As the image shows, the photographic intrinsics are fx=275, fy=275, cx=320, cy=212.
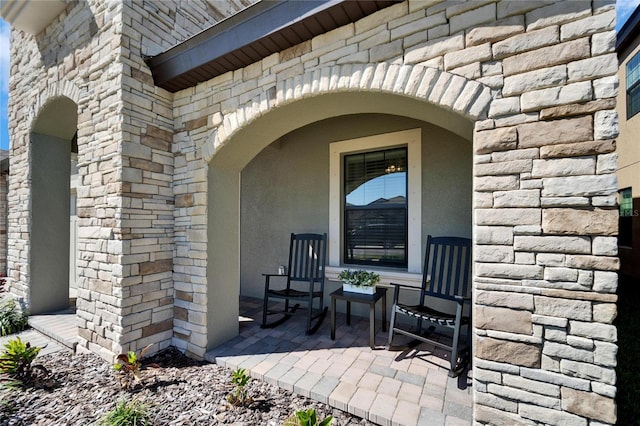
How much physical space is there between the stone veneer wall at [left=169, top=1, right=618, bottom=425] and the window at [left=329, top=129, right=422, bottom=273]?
1.71 m

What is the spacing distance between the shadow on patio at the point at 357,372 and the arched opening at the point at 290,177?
1.65ft

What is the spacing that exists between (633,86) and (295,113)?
7.74 metres

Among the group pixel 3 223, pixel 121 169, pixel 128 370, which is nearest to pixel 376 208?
pixel 121 169

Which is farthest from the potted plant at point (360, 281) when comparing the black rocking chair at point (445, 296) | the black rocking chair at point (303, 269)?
the black rocking chair at point (303, 269)

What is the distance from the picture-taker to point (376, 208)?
12.6 ft

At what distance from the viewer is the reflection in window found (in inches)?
146

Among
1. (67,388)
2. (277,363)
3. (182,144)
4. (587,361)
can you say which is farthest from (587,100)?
(67,388)

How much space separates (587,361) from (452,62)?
1.86 meters

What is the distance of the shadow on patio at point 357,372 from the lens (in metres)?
2.01

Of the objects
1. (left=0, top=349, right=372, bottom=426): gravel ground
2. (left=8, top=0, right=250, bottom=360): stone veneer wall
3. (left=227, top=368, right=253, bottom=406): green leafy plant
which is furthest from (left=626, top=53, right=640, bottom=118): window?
(left=227, top=368, right=253, bottom=406): green leafy plant

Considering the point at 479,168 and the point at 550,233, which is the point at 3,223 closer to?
the point at 479,168

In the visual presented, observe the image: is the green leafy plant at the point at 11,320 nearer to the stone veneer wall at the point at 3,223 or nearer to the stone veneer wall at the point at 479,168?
the stone veneer wall at the point at 479,168

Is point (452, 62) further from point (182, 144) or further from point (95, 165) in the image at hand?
point (95, 165)

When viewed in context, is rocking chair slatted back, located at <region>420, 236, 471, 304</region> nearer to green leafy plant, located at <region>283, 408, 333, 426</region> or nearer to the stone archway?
the stone archway
